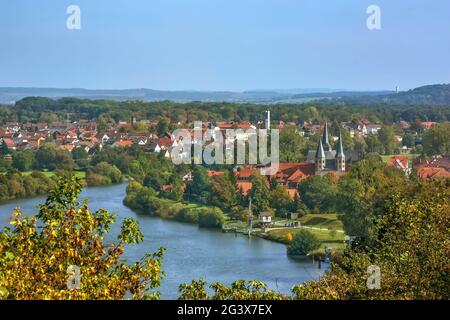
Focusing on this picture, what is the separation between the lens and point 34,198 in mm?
16031

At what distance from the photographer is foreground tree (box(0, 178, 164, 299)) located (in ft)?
10.0

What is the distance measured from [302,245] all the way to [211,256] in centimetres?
122

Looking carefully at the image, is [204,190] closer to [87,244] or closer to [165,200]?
[165,200]

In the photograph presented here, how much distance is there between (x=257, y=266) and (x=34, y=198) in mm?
7274

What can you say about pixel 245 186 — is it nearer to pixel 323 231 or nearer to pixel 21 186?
pixel 323 231

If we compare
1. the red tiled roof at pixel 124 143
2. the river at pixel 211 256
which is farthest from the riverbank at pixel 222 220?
the red tiled roof at pixel 124 143

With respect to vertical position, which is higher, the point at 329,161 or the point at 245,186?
the point at 329,161

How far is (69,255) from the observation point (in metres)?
3.20

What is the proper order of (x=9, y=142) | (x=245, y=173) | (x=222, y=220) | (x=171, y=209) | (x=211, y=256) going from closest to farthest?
1. (x=211, y=256)
2. (x=222, y=220)
3. (x=171, y=209)
4. (x=245, y=173)
5. (x=9, y=142)

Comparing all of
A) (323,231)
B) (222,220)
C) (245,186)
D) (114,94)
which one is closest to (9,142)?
(245,186)

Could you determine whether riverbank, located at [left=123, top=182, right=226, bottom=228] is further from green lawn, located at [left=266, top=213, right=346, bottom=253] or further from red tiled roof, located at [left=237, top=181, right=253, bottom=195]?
green lawn, located at [left=266, top=213, right=346, bottom=253]

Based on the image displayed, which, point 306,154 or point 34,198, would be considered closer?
point 34,198

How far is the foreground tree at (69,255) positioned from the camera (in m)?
3.05
